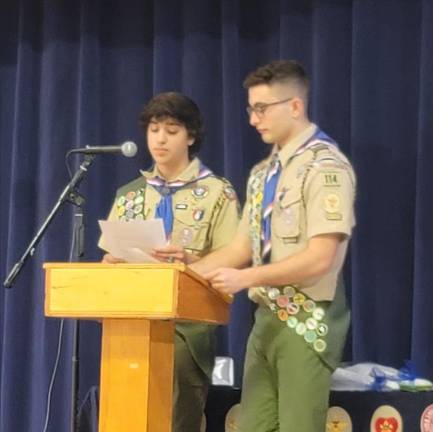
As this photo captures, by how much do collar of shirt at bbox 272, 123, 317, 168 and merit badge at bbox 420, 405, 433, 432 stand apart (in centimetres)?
86

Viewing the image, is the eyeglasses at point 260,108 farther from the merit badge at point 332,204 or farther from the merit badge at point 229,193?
the merit badge at point 229,193

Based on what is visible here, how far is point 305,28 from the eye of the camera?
3463 mm

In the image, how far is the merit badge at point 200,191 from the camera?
300 cm

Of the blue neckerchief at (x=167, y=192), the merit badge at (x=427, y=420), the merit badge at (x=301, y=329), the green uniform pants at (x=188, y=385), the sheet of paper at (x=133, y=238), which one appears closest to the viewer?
the sheet of paper at (x=133, y=238)

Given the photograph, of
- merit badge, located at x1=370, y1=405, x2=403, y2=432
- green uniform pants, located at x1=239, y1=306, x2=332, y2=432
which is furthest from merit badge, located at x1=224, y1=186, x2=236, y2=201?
merit badge, located at x1=370, y1=405, x2=403, y2=432

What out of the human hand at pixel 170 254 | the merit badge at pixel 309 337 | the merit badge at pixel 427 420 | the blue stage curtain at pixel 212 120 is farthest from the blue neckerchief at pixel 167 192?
the merit badge at pixel 427 420

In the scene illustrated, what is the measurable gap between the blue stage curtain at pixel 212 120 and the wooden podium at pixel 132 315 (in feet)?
3.41

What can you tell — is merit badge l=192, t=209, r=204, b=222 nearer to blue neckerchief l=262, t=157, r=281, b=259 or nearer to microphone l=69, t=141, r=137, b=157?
microphone l=69, t=141, r=137, b=157

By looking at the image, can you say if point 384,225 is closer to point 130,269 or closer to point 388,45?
point 388,45

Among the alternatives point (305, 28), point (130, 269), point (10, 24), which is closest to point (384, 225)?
point (305, 28)

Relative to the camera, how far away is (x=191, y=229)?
9.73ft

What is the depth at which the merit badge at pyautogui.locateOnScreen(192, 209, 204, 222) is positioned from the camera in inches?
117

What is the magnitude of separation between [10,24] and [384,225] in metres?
1.82

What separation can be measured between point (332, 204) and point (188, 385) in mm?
809
